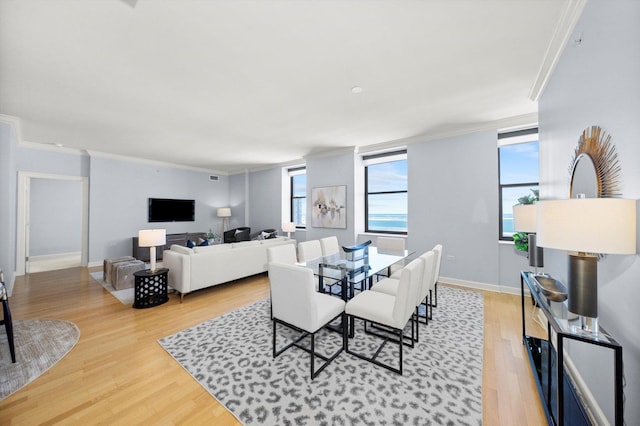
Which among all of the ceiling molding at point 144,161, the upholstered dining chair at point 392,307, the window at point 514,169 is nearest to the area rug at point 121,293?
the ceiling molding at point 144,161

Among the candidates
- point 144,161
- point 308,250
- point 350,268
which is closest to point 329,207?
point 308,250

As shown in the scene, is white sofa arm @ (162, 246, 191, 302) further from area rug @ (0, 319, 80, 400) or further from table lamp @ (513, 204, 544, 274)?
table lamp @ (513, 204, 544, 274)

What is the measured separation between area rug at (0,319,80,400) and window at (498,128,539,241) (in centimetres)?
567

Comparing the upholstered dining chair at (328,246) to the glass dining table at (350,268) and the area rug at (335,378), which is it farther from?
the area rug at (335,378)

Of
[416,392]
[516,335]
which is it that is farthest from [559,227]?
[516,335]

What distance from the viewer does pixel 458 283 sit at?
4082 millimetres

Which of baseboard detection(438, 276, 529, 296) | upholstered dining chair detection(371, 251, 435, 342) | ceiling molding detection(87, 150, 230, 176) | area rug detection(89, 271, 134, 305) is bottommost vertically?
area rug detection(89, 271, 134, 305)

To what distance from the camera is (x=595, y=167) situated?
A: 4.83 feet

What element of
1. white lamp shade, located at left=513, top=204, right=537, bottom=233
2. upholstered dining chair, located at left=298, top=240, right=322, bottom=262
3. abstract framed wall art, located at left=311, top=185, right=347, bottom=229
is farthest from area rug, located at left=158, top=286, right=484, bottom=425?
abstract framed wall art, located at left=311, top=185, right=347, bottom=229

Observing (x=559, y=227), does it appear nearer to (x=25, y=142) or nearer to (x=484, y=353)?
(x=484, y=353)

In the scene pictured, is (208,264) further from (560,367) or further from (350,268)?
(560,367)

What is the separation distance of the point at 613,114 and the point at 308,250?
295 cm

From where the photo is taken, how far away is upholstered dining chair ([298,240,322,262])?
10.8 ft

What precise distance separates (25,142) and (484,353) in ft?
27.0
